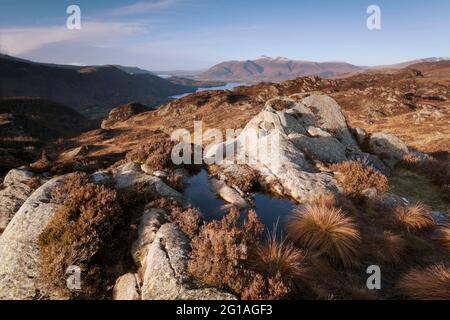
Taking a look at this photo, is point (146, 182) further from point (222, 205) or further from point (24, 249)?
point (24, 249)

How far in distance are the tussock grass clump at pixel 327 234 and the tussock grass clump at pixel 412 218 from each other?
2223mm

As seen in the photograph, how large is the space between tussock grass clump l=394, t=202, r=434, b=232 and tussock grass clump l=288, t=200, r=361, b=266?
7.29 feet

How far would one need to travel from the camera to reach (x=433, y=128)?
137ft

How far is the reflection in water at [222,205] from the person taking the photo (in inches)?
351

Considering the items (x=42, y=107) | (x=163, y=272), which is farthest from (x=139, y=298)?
(x=42, y=107)

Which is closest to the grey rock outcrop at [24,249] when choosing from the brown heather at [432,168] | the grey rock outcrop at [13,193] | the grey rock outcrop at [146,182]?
the grey rock outcrop at [13,193]

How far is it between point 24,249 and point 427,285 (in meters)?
8.79

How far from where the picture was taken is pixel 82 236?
6.84 metres

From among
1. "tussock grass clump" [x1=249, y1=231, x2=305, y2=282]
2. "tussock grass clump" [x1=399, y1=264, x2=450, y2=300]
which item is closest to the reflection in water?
"tussock grass clump" [x1=249, y1=231, x2=305, y2=282]

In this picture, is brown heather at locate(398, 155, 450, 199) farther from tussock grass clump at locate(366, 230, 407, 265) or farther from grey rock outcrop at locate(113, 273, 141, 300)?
grey rock outcrop at locate(113, 273, 141, 300)

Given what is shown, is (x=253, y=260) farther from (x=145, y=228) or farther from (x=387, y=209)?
(x=387, y=209)

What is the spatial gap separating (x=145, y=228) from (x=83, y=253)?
5.24 ft

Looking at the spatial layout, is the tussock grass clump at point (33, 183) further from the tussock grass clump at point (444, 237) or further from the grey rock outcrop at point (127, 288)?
the tussock grass clump at point (444, 237)

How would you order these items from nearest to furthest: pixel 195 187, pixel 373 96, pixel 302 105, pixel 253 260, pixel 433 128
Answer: pixel 253 260 → pixel 195 187 → pixel 302 105 → pixel 433 128 → pixel 373 96
